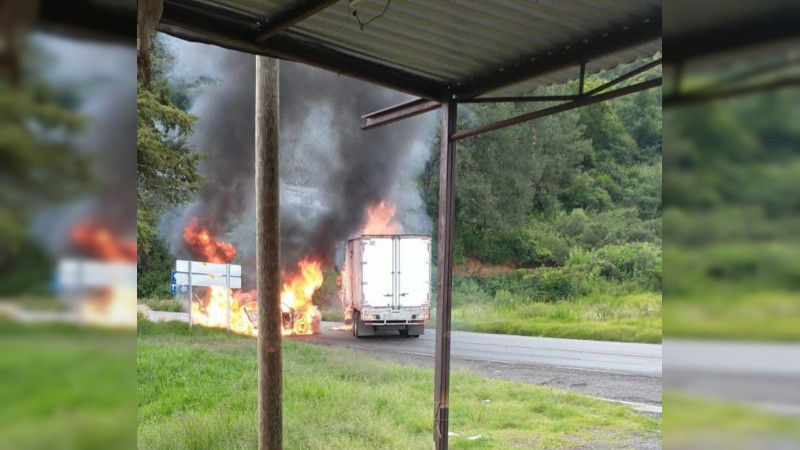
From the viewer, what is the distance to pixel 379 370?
10.6m

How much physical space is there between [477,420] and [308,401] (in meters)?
2.66

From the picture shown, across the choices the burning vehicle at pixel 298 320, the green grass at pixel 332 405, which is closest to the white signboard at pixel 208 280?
the burning vehicle at pixel 298 320

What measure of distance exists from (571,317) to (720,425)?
13.3m

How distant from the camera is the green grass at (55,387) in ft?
1.43

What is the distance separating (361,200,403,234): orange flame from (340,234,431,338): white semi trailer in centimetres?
86

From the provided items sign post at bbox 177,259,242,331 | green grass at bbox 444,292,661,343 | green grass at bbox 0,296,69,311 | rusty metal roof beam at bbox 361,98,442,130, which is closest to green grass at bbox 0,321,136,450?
green grass at bbox 0,296,69,311

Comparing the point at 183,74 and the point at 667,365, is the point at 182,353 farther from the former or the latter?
the point at 667,365

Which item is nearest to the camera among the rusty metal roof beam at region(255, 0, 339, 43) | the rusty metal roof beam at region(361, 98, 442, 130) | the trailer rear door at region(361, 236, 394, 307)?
the rusty metal roof beam at region(255, 0, 339, 43)

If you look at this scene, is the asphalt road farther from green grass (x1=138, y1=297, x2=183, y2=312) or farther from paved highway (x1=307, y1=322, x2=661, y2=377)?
paved highway (x1=307, y1=322, x2=661, y2=377)

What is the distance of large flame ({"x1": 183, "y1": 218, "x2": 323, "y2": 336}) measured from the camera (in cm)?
1041

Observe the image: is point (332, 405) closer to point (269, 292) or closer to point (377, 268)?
point (377, 268)

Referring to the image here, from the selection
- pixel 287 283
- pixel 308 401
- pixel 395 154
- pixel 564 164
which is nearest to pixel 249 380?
pixel 308 401

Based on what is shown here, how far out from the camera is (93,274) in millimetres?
467

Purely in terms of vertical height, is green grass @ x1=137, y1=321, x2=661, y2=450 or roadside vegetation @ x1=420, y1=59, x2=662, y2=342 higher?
roadside vegetation @ x1=420, y1=59, x2=662, y2=342
